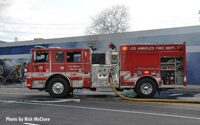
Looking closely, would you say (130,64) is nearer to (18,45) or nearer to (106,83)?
(106,83)

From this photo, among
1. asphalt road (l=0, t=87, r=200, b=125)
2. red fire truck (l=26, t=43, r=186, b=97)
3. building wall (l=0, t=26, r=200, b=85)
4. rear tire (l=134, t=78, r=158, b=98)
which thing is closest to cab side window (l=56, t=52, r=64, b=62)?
red fire truck (l=26, t=43, r=186, b=97)

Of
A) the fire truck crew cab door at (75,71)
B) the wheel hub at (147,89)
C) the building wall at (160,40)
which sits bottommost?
the wheel hub at (147,89)

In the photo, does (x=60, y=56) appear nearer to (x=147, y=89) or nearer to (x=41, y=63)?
(x=41, y=63)

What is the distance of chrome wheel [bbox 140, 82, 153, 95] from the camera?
17500mm

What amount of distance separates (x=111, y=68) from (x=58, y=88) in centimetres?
274

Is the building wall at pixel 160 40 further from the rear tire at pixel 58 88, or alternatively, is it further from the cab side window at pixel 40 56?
the cab side window at pixel 40 56

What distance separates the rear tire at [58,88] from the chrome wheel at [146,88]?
3652mm

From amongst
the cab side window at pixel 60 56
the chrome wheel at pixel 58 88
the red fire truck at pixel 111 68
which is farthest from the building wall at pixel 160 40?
the chrome wheel at pixel 58 88

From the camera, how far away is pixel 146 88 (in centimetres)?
1758

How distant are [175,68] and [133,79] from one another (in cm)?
210

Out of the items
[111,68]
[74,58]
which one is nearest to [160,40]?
[111,68]

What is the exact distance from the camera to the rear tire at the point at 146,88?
17.5m

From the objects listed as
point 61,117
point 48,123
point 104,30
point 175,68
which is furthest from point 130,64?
point 104,30

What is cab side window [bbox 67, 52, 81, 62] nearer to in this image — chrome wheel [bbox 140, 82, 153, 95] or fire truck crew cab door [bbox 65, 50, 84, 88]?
fire truck crew cab door [bbox 65, 50, 84, 88]
